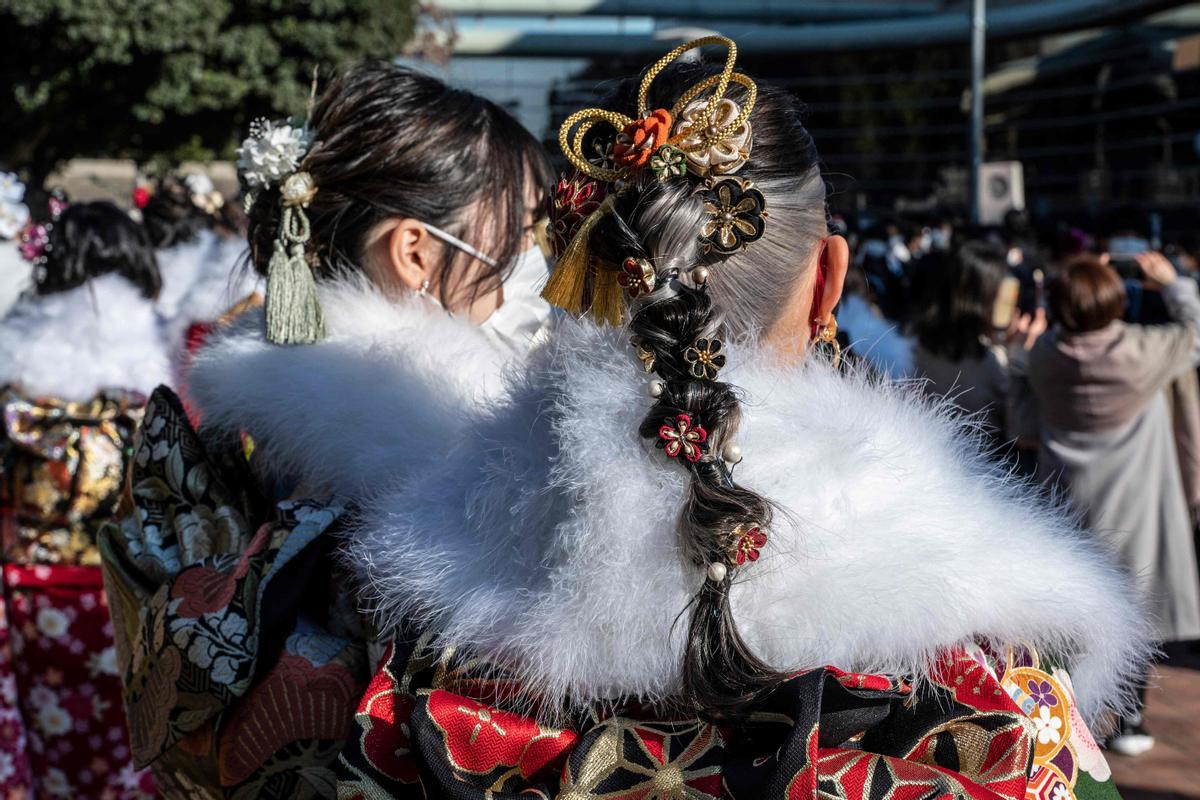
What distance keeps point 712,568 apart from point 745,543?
0.04 meters

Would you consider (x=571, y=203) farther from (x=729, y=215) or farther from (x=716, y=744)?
(x=716, y=744)

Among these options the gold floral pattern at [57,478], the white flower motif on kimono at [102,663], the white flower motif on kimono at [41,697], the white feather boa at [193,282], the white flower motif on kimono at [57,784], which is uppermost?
the white feather boa at [193,282]

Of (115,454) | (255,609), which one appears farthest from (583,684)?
(115,454)

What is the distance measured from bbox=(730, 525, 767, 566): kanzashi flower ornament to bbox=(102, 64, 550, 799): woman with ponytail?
38 cm

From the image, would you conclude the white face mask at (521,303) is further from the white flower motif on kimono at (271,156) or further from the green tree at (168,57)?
the green tree at (168,57)

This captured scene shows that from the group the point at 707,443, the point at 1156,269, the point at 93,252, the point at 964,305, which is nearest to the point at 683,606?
the point at 707,443

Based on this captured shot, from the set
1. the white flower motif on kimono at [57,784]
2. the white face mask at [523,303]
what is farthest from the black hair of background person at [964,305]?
the white flower motif on kimono at [57,784]

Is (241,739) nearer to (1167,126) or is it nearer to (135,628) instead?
(135,628)

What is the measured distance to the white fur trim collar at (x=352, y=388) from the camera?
1503mm

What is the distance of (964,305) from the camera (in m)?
4.66

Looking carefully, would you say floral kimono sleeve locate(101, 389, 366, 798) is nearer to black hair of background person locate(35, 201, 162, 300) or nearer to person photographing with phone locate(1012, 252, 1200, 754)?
black hair of background person locate(35, 201, 162, 300)

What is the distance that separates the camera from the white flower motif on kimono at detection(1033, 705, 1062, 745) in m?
1.15

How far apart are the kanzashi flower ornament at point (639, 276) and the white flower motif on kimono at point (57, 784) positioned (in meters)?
2.89

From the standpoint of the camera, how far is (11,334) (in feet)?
10.7
